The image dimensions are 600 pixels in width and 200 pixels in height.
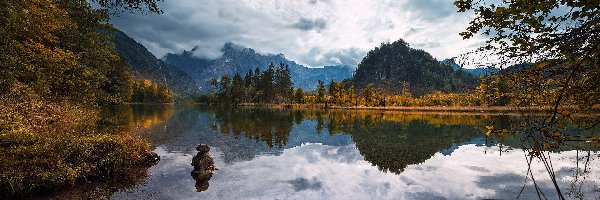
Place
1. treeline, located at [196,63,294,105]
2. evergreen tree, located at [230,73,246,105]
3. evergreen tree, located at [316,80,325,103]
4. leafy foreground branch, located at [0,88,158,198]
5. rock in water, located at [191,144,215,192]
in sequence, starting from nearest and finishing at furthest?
leafy foreground branch, located at [0,88,158,198]
rock in water, located at [191,144,215,192]
evergreen tree, located at [316,80,325,103]
evergreen tree, located at [230,73,246,105]
treeline, located at [196,63,294,105]

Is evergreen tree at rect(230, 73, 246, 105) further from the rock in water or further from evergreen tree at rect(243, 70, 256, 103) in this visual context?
the rock in water

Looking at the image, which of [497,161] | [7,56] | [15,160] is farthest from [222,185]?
[497,161]

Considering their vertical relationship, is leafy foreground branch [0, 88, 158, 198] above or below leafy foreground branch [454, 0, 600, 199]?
below

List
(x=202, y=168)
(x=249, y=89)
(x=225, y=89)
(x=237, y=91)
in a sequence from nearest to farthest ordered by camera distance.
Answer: (x=202, y=168)
(x=237, y=91)
(x=249, y=89)
(x=225, y=89)

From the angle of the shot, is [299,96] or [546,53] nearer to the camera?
[546,53]

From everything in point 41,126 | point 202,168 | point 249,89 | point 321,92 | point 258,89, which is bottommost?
point 202,168

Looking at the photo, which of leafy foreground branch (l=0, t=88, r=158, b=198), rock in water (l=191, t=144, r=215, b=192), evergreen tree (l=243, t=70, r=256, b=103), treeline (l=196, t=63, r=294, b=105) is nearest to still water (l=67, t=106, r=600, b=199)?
rock in water (l=191, t=144, r=215, b=192)

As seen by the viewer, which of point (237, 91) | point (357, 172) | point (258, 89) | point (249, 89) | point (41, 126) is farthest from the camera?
point (258, 89)

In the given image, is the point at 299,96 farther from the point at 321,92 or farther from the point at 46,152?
the point at 46,152

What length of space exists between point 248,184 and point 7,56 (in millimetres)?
14237

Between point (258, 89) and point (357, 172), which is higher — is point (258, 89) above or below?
above

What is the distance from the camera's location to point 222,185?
60.2ft

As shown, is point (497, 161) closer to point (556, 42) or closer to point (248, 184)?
point (248, 184)

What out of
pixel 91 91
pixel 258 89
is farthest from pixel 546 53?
pixel 258 89
